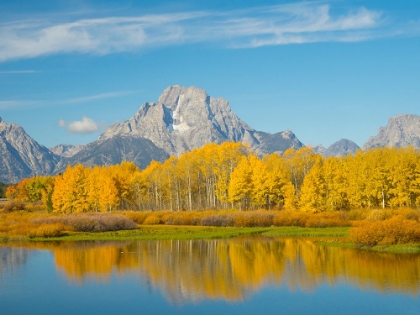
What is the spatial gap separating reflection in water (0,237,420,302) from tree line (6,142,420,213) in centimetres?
2678

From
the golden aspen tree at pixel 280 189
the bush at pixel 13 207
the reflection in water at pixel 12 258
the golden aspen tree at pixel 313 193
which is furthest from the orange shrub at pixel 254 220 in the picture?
the bush at pixel 13 207

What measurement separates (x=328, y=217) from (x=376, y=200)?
17.4 meters

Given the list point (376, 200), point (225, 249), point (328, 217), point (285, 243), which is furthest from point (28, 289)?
point (376, 200)

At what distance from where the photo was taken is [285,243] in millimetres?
49312

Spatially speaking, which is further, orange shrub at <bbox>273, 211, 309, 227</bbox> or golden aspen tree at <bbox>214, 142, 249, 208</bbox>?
golden aspen tree at <bbox>214, 142, 249, 208</bbox>

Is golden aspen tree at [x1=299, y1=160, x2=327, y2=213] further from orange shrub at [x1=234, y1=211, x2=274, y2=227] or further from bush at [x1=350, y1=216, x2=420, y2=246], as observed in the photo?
bush at [x1=350, y1=216, x2=420, y2=246]

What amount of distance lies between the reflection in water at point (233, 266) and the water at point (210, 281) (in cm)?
6

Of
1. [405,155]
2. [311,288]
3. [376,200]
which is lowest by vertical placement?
[311,288]

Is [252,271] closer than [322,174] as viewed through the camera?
Yes

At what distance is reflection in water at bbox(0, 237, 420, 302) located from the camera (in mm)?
30047

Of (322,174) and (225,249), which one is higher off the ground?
(322,174)

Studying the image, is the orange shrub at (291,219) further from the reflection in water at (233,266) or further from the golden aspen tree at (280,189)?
the reflection in water at (233,266)

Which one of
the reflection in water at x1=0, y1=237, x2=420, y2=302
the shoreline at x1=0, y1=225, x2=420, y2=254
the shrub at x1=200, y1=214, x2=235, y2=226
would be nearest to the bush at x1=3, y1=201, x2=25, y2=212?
the shoreline at x1=0, y1=225, x2=420, y2=254

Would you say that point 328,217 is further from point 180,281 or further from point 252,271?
point 180,281
